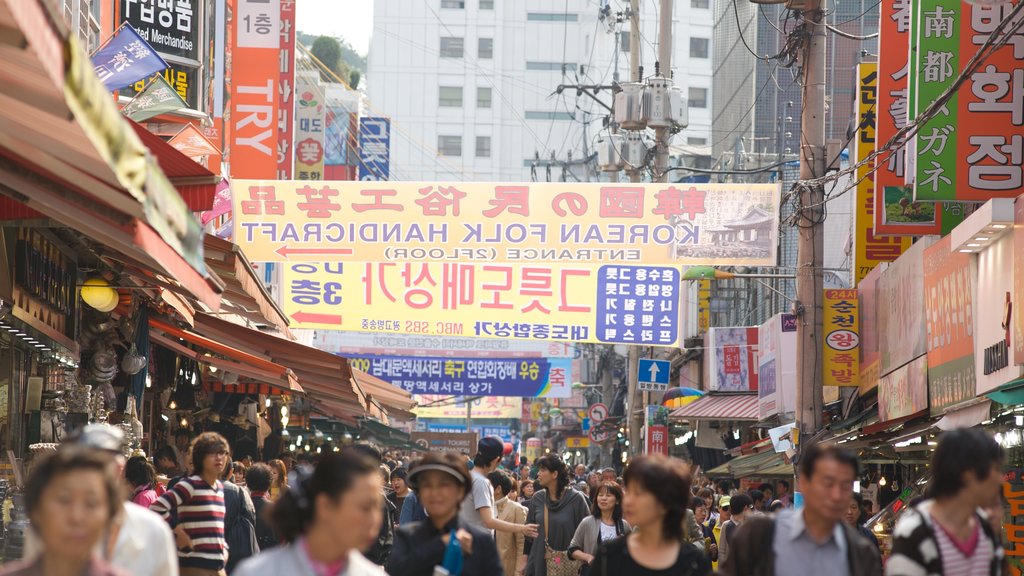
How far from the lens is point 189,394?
20.0 metres

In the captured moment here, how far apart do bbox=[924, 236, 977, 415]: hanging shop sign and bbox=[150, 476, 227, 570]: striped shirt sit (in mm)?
7642

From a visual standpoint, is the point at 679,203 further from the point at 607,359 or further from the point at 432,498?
the point at 607,359

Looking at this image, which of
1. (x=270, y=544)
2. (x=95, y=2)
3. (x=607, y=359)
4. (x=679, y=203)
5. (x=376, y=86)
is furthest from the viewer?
(x=376, y=86)

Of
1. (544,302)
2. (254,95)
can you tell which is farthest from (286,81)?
(544,302)

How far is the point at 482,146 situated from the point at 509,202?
6103 cm

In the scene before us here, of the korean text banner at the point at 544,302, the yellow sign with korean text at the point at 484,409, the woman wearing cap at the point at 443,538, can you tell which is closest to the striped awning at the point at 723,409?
the korean text banner at the point at 544,302

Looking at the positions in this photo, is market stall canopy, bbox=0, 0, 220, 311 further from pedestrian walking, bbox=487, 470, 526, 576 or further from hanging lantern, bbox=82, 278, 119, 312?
pedestrian walking, bbox=487, 470, 526, 576

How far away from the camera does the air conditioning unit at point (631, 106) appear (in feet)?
90.6

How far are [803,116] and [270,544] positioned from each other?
851 centimetres

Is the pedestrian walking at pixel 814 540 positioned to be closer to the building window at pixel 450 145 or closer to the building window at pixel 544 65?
the building window at pixel 450 145

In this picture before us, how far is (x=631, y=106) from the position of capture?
27.7 meters

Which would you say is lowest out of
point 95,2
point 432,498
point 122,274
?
point 432,498

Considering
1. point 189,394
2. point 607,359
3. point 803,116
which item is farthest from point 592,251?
point 607,359

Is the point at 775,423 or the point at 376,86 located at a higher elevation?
the point at 376,86
